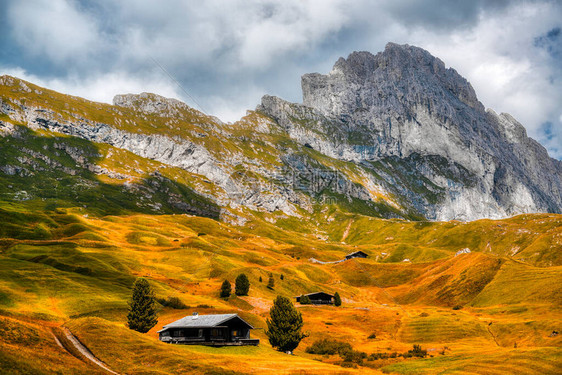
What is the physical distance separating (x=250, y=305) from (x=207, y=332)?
133 ft

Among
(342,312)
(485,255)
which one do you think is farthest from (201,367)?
(485,255)

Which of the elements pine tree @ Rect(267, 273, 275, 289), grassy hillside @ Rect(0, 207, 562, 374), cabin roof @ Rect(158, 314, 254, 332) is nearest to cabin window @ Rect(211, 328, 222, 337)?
cabin roof @ Rect(158, 314, 254, 332)

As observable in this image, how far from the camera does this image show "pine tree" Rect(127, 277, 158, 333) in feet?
208

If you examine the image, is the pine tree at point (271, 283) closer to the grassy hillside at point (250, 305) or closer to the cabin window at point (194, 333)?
the grassy hillside at point (250, 305)

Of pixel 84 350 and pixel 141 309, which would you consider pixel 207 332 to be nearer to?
pixel 141 309

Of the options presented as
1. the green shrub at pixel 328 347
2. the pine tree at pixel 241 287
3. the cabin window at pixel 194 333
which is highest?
the pine tree at pixel 241 287

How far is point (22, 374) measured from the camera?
2408cm

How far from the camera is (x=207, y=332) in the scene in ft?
192

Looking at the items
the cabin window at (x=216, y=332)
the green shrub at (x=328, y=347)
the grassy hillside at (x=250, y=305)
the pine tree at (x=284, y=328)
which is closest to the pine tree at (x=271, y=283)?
the grassy hillside at (x=250, y=305)

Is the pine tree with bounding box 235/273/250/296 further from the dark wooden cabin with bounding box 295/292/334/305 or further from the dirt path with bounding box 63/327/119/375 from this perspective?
the dirt path with bounding box 63/327/119/375

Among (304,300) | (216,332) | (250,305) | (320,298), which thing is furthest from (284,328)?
(320,298)

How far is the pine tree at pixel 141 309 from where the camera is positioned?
2499 inches

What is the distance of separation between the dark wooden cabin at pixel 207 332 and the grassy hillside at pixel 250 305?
3273 mm

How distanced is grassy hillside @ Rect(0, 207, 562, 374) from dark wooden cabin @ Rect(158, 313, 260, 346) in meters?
3.27
